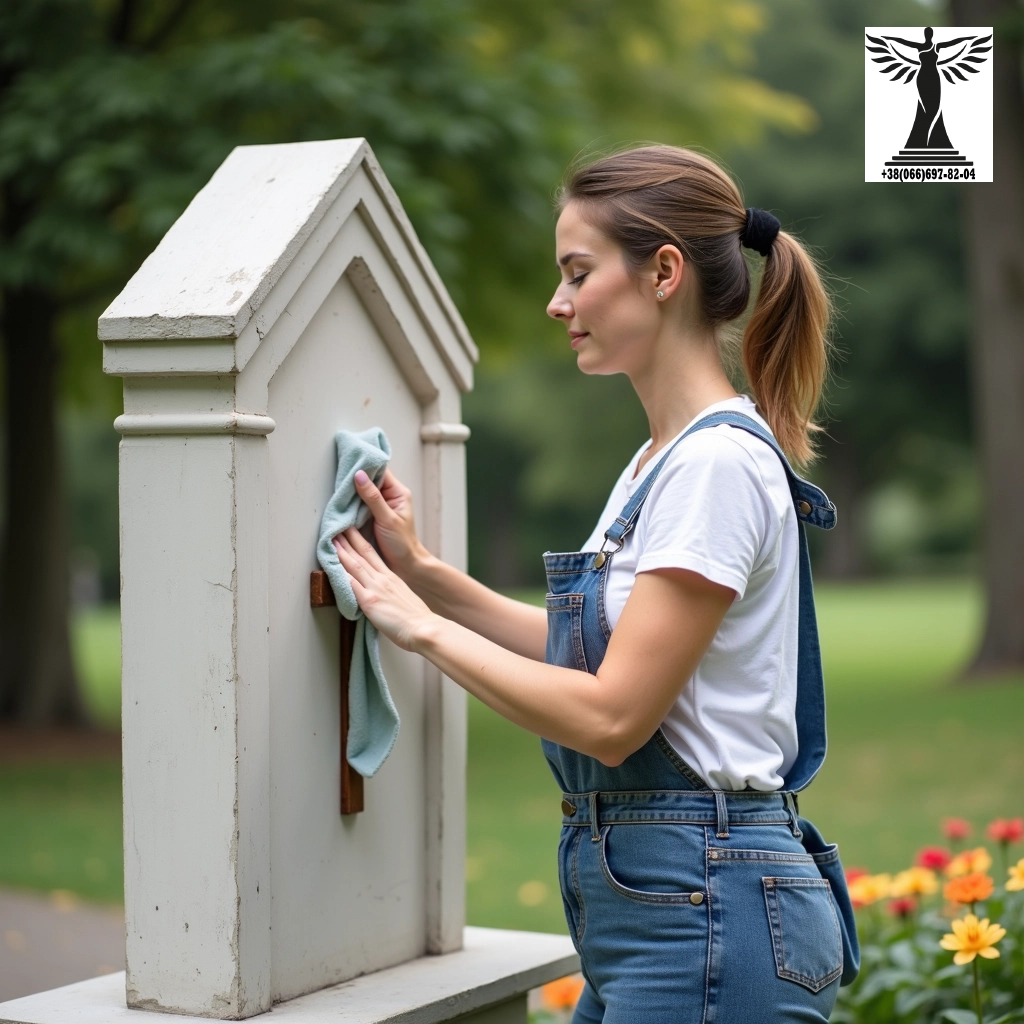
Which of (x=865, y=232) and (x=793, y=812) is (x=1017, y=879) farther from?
(x=865, y=232)

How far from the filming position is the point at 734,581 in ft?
7.09

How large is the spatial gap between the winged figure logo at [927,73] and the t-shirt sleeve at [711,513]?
2.03 meters

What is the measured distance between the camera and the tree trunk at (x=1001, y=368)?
13664mm

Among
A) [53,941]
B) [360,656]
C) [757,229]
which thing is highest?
[757,229]

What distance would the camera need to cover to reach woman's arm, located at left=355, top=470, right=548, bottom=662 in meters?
2.78

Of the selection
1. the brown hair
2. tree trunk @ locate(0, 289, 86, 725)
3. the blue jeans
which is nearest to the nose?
the brown hair

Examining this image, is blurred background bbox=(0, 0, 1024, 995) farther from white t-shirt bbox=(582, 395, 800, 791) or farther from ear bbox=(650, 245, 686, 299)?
white t-shirt bbox=(582, 395, 800, 791)

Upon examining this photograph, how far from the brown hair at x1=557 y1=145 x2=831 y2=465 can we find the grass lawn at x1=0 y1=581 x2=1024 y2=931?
398 cm

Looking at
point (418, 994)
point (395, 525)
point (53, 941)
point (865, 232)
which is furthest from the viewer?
point (865, 232)

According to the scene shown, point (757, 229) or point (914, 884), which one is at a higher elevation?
point (757, 229)

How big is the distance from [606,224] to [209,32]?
373 inches

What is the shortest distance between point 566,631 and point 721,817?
38 centimetres

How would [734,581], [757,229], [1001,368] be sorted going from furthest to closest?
[1001,368]
[757,229]
[734,581]

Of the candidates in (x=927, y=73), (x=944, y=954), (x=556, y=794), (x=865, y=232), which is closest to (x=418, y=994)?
(x=944, y=954)
